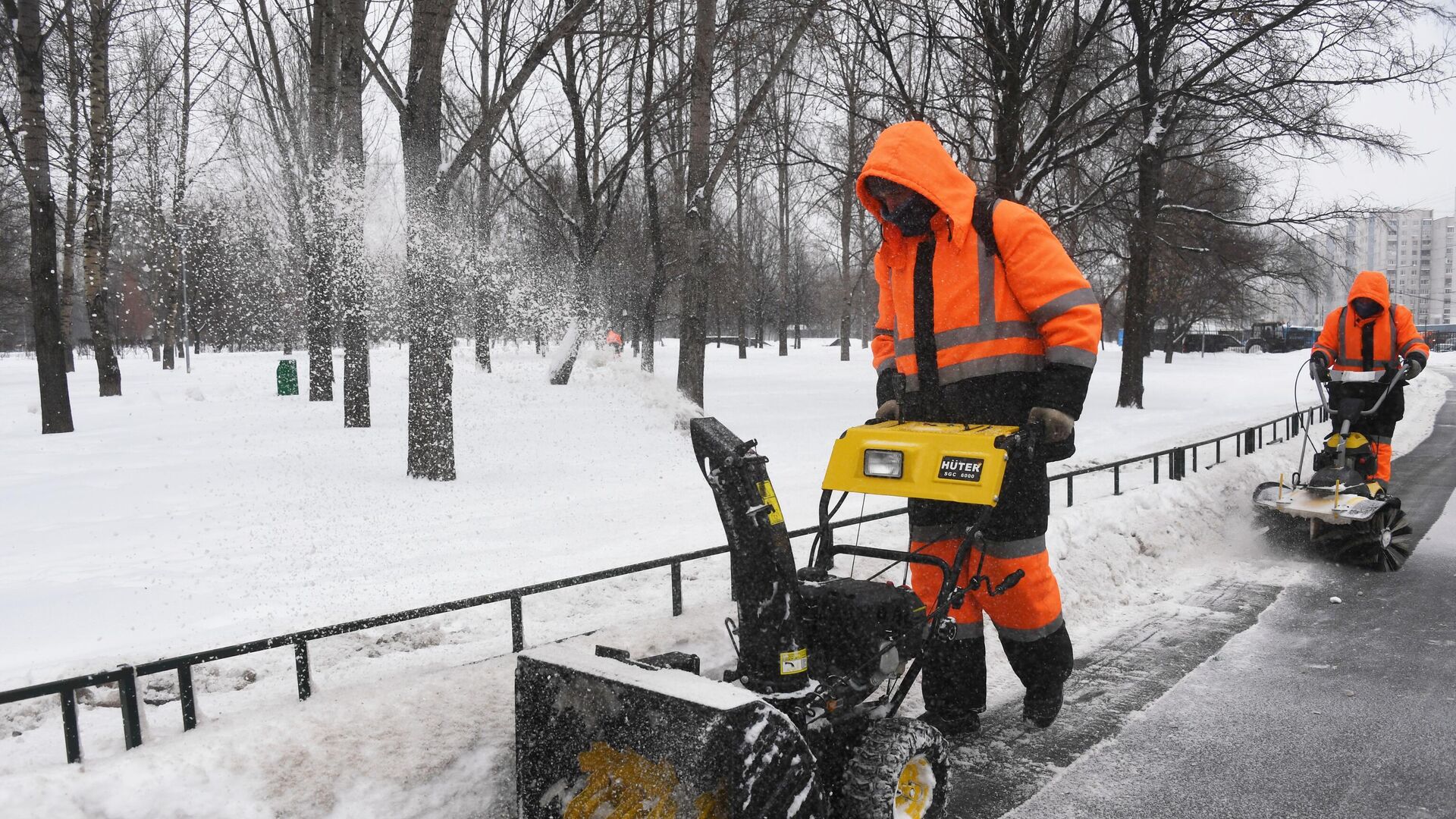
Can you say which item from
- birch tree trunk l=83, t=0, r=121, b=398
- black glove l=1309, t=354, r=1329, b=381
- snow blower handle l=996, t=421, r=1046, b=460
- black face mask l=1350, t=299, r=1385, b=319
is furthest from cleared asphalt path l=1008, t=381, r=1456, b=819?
birch tree trunk l=83, t=0, r=121, b=398

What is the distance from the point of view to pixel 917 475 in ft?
10.4

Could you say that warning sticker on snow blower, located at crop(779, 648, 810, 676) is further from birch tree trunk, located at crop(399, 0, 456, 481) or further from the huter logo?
birch tree trunk, located at crop(399, 0, 456, 481)

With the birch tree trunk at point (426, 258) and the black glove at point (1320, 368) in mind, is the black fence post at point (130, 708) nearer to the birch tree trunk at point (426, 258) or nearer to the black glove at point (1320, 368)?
the birch tree trunk at point (426, 258)

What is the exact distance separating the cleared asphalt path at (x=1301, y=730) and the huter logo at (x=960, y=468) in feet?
3.98

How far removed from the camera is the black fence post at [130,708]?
9.71ft

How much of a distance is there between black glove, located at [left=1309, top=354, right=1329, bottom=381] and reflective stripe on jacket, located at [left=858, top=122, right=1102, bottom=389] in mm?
5170

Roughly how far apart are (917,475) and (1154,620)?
3.09 metres

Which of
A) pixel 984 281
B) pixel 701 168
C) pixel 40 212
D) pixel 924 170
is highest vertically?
pixel 701 168

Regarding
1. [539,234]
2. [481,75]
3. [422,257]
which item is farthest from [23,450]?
[539,234]

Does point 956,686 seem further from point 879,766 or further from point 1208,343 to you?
point 1208,343

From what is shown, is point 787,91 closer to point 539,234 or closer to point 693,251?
point 693,251

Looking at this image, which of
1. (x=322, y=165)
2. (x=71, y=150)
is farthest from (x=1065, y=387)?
(x=71, y=150)

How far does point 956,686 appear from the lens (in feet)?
12.3

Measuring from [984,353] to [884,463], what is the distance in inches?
23.3
